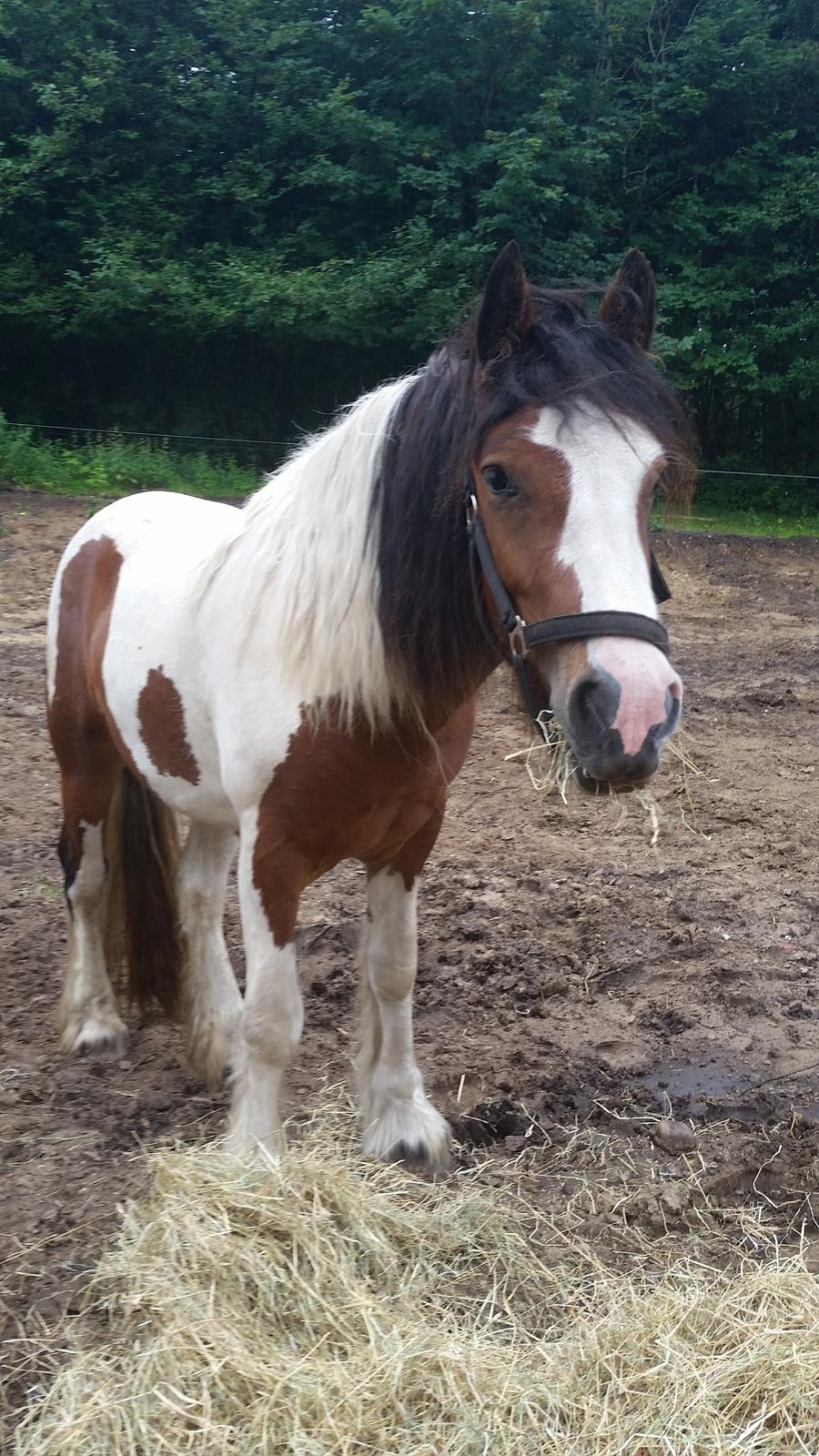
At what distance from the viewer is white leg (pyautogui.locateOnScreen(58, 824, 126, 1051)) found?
11.3 feet

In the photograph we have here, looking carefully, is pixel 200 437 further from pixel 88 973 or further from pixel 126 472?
pixel 88 973

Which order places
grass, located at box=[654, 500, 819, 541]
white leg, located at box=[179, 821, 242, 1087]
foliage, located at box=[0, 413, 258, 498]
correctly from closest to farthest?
white leg, located at box=[179, 821, 242, 1087]
foliage, located at box=[0, 413, 258, 498]
grass, located at box=[654, 500, 819, 541]

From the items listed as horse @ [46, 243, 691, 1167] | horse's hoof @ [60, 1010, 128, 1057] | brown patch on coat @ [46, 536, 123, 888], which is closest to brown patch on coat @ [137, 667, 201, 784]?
horse @ [46, 243, 691, 1167]

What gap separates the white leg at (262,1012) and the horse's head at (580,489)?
2.85 feet

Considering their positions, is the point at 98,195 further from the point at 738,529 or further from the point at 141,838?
the point at 141,838

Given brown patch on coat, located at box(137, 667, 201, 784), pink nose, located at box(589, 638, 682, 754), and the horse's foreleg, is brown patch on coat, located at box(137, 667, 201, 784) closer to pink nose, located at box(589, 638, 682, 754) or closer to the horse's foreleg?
the horse's foreleg

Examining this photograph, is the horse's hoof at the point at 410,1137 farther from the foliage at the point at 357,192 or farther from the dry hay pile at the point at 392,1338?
the foliage at the point at 357,192

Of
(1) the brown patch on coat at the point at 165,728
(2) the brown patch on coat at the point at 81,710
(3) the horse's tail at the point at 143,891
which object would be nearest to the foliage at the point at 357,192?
(2) the brown patch on coat at the point at 81,710

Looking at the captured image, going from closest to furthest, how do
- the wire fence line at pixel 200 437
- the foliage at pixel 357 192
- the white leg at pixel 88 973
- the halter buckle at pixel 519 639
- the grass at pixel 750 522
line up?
the halter buckle at pixel 519 639 → the white leg at pixel 88 973 → the grass at pixel 750 522 → the wire fence line at pixel 200 437 → the foliage at pixel 357 192

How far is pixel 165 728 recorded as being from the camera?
9.75 ft

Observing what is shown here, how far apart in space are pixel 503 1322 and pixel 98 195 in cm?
1597

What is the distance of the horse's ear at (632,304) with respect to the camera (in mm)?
2236

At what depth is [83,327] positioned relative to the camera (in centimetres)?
1461

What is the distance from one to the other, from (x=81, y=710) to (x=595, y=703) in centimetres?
212
